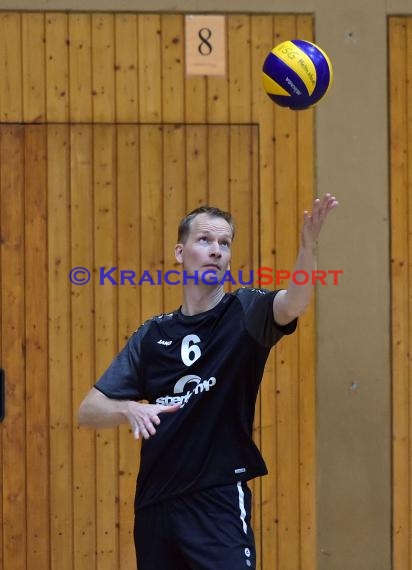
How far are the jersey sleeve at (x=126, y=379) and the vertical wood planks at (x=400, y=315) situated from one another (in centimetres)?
263

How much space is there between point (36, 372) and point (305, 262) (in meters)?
3.05

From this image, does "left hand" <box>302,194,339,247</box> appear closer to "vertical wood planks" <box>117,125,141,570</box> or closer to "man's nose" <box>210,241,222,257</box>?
"man's nose" <box>210,241,222,257</box>

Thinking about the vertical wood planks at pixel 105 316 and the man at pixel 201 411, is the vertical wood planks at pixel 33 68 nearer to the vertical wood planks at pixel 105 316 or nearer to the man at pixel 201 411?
A: the vertical wood planks at pixel 105 316

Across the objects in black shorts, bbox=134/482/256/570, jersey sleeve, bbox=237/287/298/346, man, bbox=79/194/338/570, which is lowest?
black shorts, bbox=134/482/256/570

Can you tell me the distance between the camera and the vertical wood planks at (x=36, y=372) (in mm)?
6574

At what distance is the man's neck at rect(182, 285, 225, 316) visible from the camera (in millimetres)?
4477

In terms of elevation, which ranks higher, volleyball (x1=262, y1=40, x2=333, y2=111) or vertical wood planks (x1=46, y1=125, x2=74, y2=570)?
volleyball (x1=262, y1=40, x2=333, y2=111)

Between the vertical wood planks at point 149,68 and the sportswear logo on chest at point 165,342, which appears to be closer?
the sportswear logo on chest at point 165,342

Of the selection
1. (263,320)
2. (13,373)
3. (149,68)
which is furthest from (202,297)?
(149,68)

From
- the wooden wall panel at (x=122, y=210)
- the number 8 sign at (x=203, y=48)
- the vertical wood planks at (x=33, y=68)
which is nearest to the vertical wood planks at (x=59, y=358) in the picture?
the wooden wall panel at (x=122, y=210)

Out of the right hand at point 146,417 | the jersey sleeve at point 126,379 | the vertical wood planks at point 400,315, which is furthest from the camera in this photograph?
the vertical wood planks at point 400,315

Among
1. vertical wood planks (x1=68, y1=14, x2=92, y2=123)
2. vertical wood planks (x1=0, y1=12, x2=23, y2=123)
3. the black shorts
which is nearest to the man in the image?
the black shorts

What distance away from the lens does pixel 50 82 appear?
6.61 m

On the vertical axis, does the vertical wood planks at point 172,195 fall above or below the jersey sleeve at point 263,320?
above
